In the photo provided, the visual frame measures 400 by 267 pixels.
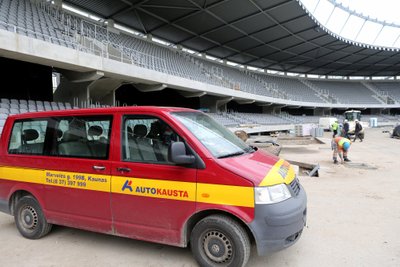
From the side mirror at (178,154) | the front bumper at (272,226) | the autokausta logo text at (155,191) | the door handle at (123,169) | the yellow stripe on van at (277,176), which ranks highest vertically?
the side mirror at (178,154)

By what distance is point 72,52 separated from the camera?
13328mm

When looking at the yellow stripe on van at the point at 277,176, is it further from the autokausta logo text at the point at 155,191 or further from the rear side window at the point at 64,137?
the rear side window at the point at 64,137

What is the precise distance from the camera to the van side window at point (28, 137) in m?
4.15

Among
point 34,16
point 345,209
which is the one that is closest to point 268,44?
point 34,16

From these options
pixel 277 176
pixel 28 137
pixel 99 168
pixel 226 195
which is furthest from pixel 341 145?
pixel 28 137

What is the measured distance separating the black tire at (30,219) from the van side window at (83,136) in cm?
93

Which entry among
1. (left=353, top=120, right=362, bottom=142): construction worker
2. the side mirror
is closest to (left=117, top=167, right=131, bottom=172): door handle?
the side mirror

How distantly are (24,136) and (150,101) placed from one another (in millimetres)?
22366

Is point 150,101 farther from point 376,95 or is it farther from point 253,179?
point 376,95

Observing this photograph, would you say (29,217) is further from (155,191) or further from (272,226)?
(272,226)

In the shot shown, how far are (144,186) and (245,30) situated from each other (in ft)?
97.3

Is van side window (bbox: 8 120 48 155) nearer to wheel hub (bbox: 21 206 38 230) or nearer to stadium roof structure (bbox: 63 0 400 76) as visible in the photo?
wheel hub (bbox: 21 206 38 230)

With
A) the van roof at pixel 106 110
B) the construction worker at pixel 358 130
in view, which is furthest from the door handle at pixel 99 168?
the construction worker at pixel 358 130

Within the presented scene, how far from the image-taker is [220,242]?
3.04 metres
